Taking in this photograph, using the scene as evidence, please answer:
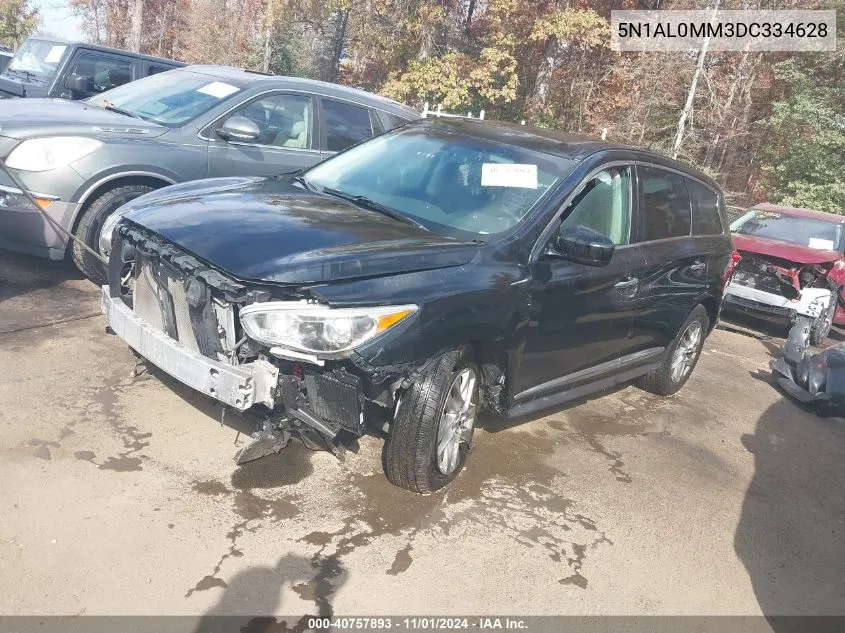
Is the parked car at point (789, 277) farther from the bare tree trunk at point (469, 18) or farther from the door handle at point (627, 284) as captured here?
the bare tree trunk at point (469, 18)

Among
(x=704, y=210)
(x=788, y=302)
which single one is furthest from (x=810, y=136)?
(x=704, y=210)

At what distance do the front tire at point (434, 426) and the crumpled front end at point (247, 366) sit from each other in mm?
127

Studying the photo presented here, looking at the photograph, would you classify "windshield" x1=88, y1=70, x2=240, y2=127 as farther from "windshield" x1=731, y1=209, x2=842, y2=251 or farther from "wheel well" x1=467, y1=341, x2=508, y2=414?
"windshield" x1=731, y1=209, x2=842, y2=251

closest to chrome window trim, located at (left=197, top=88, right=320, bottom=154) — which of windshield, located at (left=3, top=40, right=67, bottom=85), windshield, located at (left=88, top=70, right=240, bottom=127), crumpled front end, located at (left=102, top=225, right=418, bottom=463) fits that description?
windshield, located at (left=88, top=70, right=240, bottom=127)

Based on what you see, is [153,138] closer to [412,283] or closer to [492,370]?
[412,283]

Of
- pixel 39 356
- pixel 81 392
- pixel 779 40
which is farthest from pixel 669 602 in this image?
pixel 779 40

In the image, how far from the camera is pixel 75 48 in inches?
405

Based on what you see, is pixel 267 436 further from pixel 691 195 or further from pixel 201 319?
pixel 691 195

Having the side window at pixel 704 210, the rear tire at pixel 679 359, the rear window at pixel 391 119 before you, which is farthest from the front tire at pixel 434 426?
the rear window at pixel 391 119

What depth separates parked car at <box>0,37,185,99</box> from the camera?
9.94 metres

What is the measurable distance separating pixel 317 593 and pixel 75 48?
9.92 m

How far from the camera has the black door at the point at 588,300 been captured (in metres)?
3.91

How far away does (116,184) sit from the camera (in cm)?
548

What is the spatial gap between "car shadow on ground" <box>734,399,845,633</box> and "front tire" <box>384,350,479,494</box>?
156 cm
